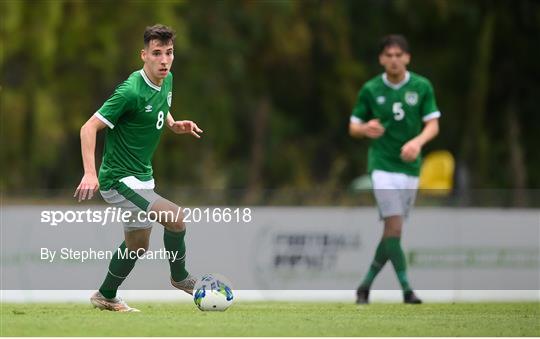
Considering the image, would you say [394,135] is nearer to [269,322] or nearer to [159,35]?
[159,35]

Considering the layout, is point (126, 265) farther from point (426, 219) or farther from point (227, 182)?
point (227, 182)

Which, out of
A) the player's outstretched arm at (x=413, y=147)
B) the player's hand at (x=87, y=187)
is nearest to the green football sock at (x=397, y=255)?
the player's outstretched arm at (x=413, y=147)

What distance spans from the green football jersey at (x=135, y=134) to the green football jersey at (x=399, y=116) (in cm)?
319

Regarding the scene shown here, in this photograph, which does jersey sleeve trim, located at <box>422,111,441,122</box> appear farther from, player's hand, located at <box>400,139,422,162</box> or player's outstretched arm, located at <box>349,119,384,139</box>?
player's hand, located at <box>400,139,422,162</box>

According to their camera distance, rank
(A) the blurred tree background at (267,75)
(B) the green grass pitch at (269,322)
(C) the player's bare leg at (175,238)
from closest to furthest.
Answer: (B) the green grass pitch at (269,322)
(C) the player's bare leg at (175,238)
(A) the blurred tree background at (267,75)

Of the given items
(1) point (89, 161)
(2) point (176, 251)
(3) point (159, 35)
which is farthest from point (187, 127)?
(1) point (89, 161)

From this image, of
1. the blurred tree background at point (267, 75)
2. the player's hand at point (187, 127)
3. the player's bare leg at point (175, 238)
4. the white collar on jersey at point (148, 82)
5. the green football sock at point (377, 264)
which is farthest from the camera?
the blurred tree background at point (267, 75)

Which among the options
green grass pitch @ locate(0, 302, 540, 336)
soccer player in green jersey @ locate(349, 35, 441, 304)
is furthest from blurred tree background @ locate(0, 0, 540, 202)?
green grass pitch @ locate(0, 302, 540, 336)

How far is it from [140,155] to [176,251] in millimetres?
830

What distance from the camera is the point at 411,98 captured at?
41.4ft

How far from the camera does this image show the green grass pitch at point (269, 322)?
8.66m

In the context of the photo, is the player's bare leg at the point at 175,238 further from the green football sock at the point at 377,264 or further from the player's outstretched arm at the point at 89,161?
the green football sock at the point at 377,264

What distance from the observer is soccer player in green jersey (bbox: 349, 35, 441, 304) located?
1234cm

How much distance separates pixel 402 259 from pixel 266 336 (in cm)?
410
